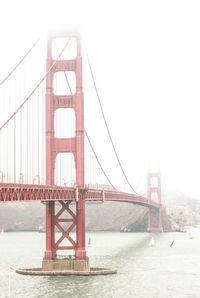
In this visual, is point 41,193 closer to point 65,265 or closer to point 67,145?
point 67,145

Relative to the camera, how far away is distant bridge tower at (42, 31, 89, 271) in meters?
43.3

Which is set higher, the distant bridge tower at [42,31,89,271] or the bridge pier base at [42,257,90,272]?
the distant bridge tower at [42,31,89,271]

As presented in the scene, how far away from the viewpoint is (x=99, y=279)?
134ft

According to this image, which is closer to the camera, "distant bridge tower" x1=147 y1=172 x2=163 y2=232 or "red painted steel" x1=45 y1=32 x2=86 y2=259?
"red painted steel" x1=45 y1=32 x2=86 y2=259

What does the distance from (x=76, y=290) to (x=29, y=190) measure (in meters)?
8.12

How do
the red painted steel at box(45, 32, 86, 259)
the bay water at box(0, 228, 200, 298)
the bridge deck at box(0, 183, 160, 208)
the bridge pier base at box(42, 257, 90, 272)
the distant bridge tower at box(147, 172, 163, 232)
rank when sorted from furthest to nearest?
the distant bridge tower at box(147, 172, 163, 232)
the red painted steel at box(45, 32, 86, 259)
the bridge pier base at box(42, 257, 90, 272)
the bay water at box(0, 228, 200, 298)
the bridge deck at box(0, 183, 160, 208)

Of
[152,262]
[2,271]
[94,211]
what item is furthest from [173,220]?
[2,271]

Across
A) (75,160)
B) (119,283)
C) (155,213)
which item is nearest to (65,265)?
(119,283)

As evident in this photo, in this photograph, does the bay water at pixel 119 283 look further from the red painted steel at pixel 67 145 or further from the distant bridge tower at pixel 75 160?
the red painted steel at pixel 67 145

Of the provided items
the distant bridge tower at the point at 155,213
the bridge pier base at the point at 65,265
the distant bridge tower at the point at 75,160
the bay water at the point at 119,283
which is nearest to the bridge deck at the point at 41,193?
the distant bridge tower at the point at 75,160

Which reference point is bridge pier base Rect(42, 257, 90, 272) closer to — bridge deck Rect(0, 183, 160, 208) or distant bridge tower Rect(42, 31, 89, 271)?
distant bridge tower Rect(42, 31, 89, 271)

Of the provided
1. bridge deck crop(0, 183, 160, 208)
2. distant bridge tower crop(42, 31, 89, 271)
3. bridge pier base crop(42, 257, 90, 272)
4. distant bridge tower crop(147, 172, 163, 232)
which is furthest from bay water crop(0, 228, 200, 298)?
distant bridge tower crop(147, 172, 163, 232)

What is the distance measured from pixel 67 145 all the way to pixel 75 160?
4.65 feet

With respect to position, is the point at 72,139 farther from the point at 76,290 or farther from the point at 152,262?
the point at 152,262
